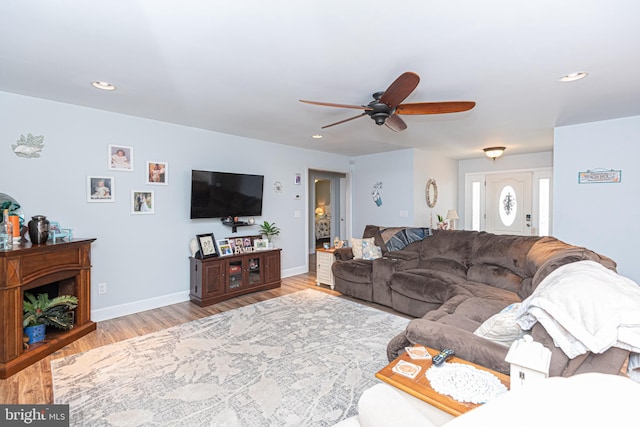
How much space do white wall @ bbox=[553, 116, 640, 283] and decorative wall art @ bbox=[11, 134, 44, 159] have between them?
606cm

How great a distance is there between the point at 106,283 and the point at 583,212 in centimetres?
590

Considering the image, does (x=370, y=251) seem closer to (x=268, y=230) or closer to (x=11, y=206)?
(x=268, y=230)

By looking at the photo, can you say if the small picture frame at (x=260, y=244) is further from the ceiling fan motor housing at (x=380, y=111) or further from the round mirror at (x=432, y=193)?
the round mirror at (x=432, y=193)

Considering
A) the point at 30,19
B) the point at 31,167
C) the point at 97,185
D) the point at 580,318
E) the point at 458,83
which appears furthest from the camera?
the point at 97,185

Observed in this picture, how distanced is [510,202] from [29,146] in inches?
308

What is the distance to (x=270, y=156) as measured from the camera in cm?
518

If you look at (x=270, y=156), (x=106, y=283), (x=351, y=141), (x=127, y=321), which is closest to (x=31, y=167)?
(x=106, y=283)

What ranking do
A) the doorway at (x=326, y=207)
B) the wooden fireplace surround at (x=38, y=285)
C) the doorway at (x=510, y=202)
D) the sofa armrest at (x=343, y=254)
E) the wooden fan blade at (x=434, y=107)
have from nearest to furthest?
1. the wooden fan blade at (x=434, y=107)
2. the wooden fireplace surround at (x=38, y=285)
3. the sofa armrest at (x=343, y=254)
4. the doorway at (x=510, y=202)
5. the doorway at (x=326, y=207)

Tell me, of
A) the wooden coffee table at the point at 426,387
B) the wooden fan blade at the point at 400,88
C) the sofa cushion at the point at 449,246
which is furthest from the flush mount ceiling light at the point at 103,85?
the sofa cushion at the point at 449,246

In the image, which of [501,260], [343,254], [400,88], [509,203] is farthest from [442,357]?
[509,203]

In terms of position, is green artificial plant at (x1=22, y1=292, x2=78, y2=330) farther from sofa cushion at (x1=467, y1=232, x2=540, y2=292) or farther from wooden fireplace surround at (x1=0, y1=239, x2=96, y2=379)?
sofa cushion at (x1=467, y1=232, x2=540, y2=292)

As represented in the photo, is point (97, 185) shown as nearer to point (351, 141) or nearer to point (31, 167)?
point (31, 167)

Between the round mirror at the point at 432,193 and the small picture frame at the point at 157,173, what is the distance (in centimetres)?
468

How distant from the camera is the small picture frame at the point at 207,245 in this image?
4.16 metres
